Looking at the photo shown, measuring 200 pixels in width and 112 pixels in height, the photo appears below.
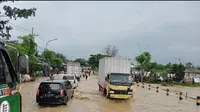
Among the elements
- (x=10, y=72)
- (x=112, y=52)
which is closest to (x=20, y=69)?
(x=10, y=72)

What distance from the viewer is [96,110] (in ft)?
47.9

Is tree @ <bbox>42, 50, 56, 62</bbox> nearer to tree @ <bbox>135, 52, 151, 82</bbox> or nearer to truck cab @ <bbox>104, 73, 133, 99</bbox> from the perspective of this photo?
tree @ <bbox>135, 52, 151, 82</bbox>

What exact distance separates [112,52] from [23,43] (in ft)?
168

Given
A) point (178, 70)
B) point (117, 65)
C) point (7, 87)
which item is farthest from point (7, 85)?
point (178, 70)

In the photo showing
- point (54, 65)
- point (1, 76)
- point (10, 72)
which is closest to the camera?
point (1, 76)

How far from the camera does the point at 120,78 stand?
18.8m

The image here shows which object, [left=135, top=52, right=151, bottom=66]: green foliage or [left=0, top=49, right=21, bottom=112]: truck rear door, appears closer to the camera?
[left=0, top=49, right=21, bottom=112]: truck rear door

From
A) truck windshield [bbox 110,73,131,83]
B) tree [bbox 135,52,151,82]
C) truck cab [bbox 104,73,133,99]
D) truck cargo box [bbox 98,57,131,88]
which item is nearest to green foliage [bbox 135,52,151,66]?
tree [bbox 135,52,151,82]

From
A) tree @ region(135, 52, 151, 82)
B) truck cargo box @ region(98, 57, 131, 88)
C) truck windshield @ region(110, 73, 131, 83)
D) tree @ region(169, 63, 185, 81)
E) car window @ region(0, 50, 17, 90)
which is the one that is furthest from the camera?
tree @ region(135, 52, 151, 82)

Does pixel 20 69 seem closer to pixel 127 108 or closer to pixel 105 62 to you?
pixel 127 108

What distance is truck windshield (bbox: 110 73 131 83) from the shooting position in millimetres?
18500

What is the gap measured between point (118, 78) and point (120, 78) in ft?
0.50

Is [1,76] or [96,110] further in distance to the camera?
[96,110]

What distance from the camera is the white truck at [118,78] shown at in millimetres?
17688
